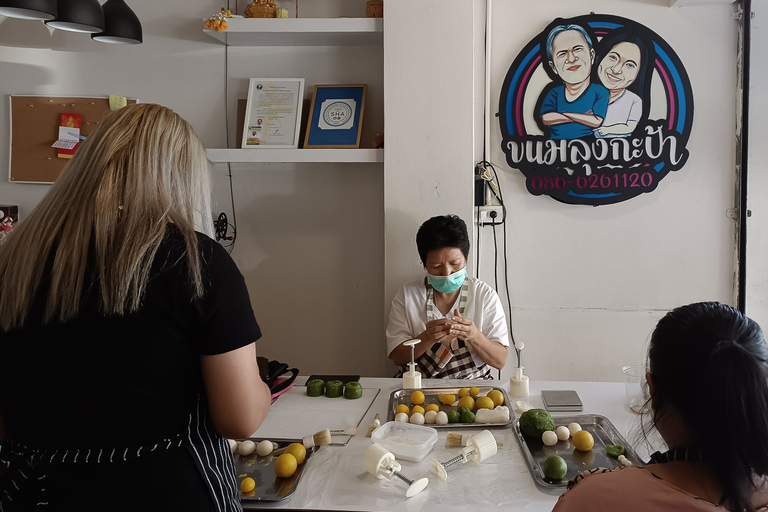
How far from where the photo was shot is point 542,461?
168 centimetres

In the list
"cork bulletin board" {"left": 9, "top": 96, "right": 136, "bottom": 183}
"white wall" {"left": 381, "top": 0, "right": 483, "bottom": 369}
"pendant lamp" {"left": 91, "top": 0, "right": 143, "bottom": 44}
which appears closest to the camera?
"pendant lamp" {"left": 91, "top": 0, "right": 143, "bottom": 44}

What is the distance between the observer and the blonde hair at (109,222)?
1.10m

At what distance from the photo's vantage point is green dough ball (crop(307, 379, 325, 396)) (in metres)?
2.35

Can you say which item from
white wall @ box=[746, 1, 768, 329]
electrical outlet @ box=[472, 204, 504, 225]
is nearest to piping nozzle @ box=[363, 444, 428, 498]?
electrical outlet @ box=[472, 204, 504, 225]

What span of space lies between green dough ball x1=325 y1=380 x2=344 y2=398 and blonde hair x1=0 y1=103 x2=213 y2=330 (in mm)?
1217

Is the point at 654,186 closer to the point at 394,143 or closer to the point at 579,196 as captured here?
the point at 579,196

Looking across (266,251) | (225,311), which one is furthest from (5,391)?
(266,251)

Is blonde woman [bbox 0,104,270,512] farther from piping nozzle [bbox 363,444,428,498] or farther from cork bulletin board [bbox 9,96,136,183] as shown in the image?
cork bulletin board [bbox 9,96,136,183]

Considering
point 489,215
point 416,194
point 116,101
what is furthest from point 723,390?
point 116,101

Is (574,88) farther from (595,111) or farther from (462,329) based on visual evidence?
(462,329)

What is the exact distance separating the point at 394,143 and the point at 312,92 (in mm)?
618

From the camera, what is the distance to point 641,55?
317 centimetres

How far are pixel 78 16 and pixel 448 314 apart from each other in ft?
6.63

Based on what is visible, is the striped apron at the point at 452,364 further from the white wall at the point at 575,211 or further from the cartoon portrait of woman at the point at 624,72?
the cartoon portrait of woman at the point at 624,72
